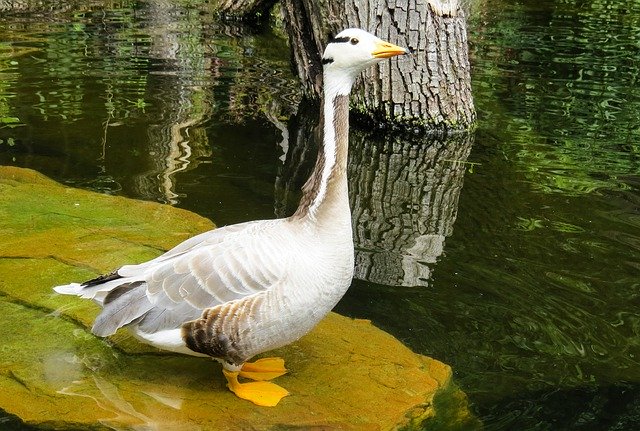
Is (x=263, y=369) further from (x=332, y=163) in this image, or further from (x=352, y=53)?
(x=352, y=53)

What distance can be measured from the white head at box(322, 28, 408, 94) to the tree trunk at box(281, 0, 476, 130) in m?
4.41

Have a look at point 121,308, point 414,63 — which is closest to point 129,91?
point 414,63

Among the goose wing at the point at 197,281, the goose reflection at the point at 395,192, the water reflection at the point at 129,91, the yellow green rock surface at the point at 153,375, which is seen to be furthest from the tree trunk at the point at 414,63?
the goose wing at the point at 197,281

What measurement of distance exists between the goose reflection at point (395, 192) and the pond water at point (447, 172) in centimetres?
2

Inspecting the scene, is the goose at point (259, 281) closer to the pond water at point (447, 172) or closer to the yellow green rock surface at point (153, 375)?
the yellow green rock surface at point (153, 375)

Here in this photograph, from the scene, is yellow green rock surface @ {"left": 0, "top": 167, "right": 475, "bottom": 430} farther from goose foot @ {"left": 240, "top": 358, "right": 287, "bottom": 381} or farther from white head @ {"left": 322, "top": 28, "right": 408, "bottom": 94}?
white head @ {"left": 322, "top": 28, "right": 408, "bottom": 94}

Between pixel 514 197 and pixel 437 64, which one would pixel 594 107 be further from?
pixel 514 197

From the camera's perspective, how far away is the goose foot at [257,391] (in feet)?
13.6

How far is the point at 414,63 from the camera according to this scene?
8.65 metres

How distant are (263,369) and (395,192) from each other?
3103 mm

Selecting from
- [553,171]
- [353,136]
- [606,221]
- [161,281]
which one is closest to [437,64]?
[353,136]

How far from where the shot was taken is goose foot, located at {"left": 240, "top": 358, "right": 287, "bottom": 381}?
4426 millimetres

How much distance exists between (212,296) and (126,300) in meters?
0.44

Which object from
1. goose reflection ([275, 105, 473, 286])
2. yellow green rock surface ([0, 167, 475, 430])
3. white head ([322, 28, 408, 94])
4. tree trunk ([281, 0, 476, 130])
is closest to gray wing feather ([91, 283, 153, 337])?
→ yellow green rock surface ([0, 167, 475, 430])
